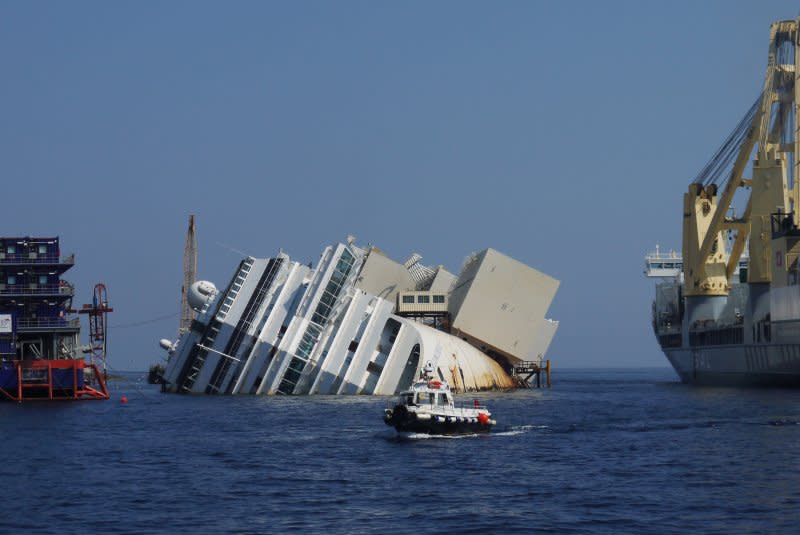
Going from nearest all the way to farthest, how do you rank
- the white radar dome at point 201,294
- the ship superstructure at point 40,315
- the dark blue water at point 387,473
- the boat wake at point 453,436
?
the dark blue water at point 387,473
the boat wake at point 453,436
the ship superstructure at point 40,315
the white radar dome at point 201,294

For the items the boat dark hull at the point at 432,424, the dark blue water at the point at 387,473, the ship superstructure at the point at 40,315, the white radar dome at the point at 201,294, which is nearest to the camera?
the dark blue water at the point at 387,473

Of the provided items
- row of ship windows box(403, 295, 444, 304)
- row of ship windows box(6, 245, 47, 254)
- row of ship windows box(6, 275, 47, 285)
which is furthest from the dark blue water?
row of ship windows box(403, 295, 444, 304)

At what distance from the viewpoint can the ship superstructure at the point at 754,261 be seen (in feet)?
348

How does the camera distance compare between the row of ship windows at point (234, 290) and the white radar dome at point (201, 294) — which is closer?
the row of ship windows at point (234, 290)

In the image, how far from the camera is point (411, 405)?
61.2 m

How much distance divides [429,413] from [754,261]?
60375mm

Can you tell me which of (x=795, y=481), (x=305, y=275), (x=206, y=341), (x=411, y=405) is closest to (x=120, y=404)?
(x=206, y=341)

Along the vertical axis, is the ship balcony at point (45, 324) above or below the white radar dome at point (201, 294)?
below

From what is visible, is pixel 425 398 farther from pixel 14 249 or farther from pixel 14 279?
pixel 14 249

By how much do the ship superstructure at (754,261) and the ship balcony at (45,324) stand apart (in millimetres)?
53473

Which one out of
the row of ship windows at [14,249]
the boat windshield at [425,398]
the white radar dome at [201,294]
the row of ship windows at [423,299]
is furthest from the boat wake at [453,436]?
the row of ship windows at [423,299]

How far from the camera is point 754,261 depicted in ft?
373

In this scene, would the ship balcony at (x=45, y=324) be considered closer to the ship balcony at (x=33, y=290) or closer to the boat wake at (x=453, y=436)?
the ship balcony at (x=33, y=290)

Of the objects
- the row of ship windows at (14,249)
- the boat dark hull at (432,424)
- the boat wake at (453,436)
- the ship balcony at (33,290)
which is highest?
the row of ship windows at (14,249)
